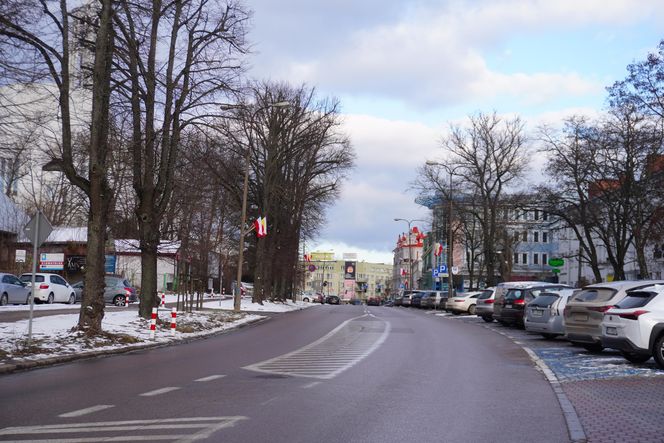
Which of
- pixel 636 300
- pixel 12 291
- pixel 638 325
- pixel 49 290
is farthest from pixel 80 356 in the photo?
pixel 49 290

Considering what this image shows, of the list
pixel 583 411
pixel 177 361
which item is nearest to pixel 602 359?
pixel 583 411

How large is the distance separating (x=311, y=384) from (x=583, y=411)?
160 inches

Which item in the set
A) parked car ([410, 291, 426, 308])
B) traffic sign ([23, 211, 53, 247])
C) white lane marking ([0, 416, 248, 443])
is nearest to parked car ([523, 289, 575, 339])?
traffic sign ([23, 211, 53, 247])

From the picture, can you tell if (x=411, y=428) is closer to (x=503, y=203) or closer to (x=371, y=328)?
(x=371, y=328)

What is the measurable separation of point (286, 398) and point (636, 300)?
8450 mm

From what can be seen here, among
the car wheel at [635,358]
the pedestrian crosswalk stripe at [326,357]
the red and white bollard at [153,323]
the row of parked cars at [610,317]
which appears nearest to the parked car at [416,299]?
the row of parked cars at [610,317]

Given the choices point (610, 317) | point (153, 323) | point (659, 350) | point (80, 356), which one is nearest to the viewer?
point (659, 350)

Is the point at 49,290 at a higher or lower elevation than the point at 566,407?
higher

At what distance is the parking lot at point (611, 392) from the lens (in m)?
7.83

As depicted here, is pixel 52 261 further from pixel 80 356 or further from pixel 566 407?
pixel 566 407

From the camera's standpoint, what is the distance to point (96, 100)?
1836 centimetres

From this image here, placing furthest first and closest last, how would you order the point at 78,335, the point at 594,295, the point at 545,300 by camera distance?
the point at 545,300, the point at 78,335, the point at 594,295

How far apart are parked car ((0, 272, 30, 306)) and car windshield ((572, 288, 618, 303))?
80.7 ft

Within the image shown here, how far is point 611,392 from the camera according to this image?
1090cm
